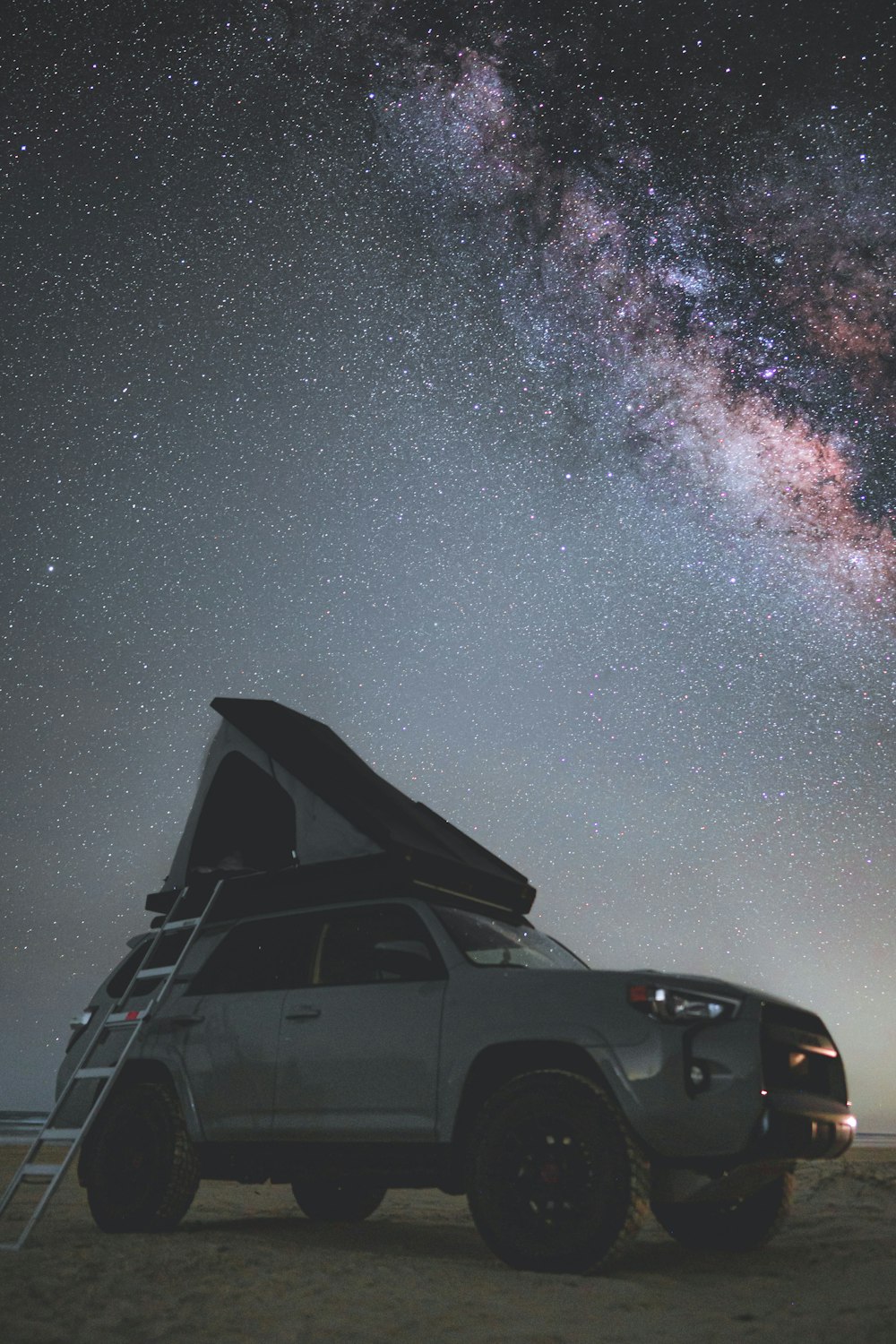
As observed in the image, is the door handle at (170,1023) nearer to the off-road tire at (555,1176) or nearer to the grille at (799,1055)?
the off-road tire at (555,1176)

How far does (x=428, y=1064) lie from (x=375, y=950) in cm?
68

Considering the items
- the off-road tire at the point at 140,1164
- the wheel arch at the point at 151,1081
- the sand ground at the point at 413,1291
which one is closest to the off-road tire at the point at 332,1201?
the sand ground at the point at 413,1291

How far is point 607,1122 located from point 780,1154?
2.74 feet

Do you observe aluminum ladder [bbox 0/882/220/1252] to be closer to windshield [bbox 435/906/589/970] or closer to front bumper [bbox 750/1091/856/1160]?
windshield [bbox 435/906/589/970]

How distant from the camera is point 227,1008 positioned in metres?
6.81

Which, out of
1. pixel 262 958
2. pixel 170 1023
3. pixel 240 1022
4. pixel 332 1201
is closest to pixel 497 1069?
pixel 240 1022

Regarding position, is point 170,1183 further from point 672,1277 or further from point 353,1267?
point 672,1277

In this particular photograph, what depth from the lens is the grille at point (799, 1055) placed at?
5.27 m

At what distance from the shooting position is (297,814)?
283 inches

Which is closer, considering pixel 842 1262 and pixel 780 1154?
pixel 780 1154

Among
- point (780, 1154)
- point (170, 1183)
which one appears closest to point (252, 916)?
point (170, 1183)

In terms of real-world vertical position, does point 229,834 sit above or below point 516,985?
above

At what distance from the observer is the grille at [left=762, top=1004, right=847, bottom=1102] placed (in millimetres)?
5270

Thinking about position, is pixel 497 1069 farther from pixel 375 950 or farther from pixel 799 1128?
pixel 799 1128
